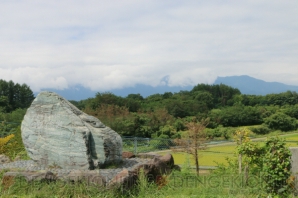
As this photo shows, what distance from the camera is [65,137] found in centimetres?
759

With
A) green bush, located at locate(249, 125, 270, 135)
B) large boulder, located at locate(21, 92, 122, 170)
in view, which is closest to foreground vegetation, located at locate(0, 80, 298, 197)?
green bush, located at locate(249, 125, 270, 135)

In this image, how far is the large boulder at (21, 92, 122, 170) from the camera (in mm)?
7438

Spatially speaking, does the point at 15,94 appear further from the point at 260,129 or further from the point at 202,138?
the point at 202,138

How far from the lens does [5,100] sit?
70.4 feet

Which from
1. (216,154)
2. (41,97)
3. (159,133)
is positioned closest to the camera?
(41,97)

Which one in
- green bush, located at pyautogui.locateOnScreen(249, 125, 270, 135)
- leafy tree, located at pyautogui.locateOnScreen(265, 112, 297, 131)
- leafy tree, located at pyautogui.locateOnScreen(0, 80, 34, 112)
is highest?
leafy tree, located at pyautogui.locateOnScreen(0, 80, 34, 112)

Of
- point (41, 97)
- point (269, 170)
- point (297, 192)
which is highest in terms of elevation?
point (41, 97)

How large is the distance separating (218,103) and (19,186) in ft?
78.4

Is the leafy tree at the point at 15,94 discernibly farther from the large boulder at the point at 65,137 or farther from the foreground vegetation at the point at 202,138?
the large boulder at the point at 65,137

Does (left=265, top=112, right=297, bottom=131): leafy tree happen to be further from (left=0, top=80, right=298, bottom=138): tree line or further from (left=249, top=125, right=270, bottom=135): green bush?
(left=249, top=125, right=270, bottom=135): green bush

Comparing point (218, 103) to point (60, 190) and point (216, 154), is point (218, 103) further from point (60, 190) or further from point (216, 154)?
point (60, 190)

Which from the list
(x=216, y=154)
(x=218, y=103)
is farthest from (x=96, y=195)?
(x=218, y=103)

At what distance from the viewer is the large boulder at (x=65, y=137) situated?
7438 mm

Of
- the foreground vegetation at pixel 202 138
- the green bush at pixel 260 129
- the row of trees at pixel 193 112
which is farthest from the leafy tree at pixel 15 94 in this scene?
the green bush at pixel 260 129
